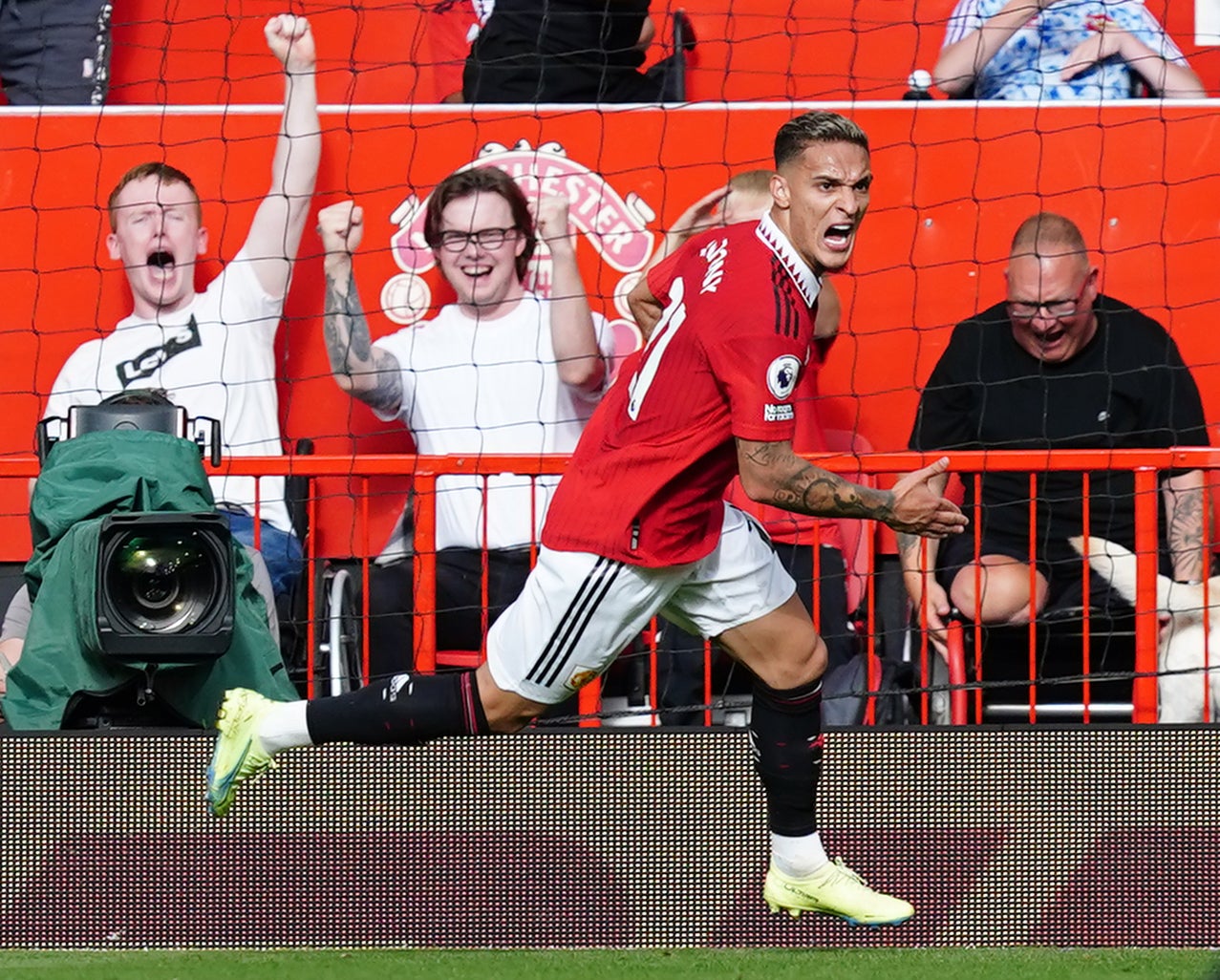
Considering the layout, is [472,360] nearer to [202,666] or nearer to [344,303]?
[344,303]

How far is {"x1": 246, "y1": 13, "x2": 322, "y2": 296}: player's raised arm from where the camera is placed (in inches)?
271

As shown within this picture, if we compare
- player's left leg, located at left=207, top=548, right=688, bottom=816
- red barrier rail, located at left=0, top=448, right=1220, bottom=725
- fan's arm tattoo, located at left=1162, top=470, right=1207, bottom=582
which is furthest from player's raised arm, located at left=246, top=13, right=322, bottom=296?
fan's arm tattoo, located at left=1162, top=470, right=1207, bottom=582

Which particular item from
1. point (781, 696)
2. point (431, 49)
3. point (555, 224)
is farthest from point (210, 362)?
point (781, 696)

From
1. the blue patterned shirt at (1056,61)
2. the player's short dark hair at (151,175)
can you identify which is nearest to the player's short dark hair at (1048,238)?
the blue patterned shirt at (1056,61)

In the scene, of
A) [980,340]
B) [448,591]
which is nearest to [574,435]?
[448,591]

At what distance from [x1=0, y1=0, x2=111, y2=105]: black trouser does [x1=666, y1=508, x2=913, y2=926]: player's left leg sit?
4.19 meters

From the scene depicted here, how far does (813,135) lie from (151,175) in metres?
3.40

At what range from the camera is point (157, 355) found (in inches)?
275

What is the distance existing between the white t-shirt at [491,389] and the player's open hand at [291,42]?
101cm

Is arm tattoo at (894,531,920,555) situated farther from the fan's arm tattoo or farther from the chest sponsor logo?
→ the chest sponsor logo

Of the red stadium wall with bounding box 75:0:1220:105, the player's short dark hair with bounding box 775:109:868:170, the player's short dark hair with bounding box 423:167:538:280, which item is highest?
the red stadium wall with bounding box 75:0:1220:105

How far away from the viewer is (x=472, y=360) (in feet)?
22.6

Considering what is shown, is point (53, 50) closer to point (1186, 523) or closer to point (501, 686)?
point (501, 686)

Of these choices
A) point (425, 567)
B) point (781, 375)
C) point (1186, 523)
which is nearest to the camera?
point (781, 375)
